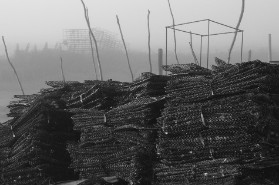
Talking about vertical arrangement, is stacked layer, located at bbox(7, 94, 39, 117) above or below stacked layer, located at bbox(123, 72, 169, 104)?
below

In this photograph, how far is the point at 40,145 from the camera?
638 cm

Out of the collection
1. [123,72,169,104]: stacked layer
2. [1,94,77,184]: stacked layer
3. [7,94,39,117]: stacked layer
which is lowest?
[1,94,77,184]: stacked layer

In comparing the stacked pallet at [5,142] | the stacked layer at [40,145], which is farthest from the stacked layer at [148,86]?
the stacked pallet at [5,142]

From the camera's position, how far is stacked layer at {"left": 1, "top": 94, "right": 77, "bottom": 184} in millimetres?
6320

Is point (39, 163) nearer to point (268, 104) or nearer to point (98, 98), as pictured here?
point (98, 98)

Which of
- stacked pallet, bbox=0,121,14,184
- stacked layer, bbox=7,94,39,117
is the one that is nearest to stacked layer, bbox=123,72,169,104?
stacked layer, bbox=7,94,39,117

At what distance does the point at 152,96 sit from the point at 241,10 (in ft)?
24.8

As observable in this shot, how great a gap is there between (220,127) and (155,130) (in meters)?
1.01

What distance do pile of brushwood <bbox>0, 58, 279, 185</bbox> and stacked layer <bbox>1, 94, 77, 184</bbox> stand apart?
0.6 inches

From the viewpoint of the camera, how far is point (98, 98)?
643 cm

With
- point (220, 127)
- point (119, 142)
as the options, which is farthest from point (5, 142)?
point (220, 127)

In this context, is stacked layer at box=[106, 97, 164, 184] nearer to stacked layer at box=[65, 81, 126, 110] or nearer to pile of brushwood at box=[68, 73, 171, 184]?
pile of brushwood at box=[68, 73, 171, 184]

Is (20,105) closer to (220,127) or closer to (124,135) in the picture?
(124,135)

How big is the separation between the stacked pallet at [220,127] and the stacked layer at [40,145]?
191cm
